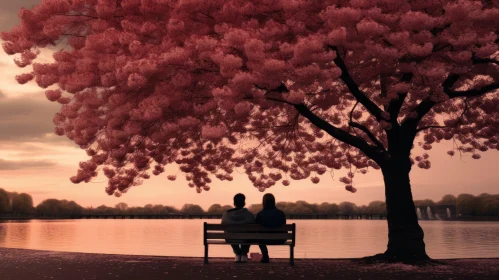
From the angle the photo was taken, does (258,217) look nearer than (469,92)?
Yes

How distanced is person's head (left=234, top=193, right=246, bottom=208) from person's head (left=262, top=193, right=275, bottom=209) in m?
0.70

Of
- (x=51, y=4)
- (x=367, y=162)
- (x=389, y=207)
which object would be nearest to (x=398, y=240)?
(x=389, y=207)

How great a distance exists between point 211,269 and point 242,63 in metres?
6.06

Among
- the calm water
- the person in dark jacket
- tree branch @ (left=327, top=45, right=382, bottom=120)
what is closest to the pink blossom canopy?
tree branch @ (left=327, top=45, right=382, bottom=120)

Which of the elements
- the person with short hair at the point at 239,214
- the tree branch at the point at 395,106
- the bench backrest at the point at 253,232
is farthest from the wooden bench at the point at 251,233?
the tree branch at the point at 395,106

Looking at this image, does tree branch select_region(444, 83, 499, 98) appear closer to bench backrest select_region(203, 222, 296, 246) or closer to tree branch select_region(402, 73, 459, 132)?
tree branch select_region(402, 73, 459, 132)

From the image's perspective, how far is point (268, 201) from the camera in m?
19.1

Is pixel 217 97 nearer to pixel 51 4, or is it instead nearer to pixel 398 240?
pixel 51 4

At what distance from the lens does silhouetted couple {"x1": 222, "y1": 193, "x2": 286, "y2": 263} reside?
18.7 meters

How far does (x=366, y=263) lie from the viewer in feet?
69.2

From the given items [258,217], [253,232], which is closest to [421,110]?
[258,217]

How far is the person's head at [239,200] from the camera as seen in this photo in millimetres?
19328

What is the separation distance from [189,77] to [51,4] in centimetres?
528

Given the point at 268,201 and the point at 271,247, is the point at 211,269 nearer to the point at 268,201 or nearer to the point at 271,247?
the point at 268,201
